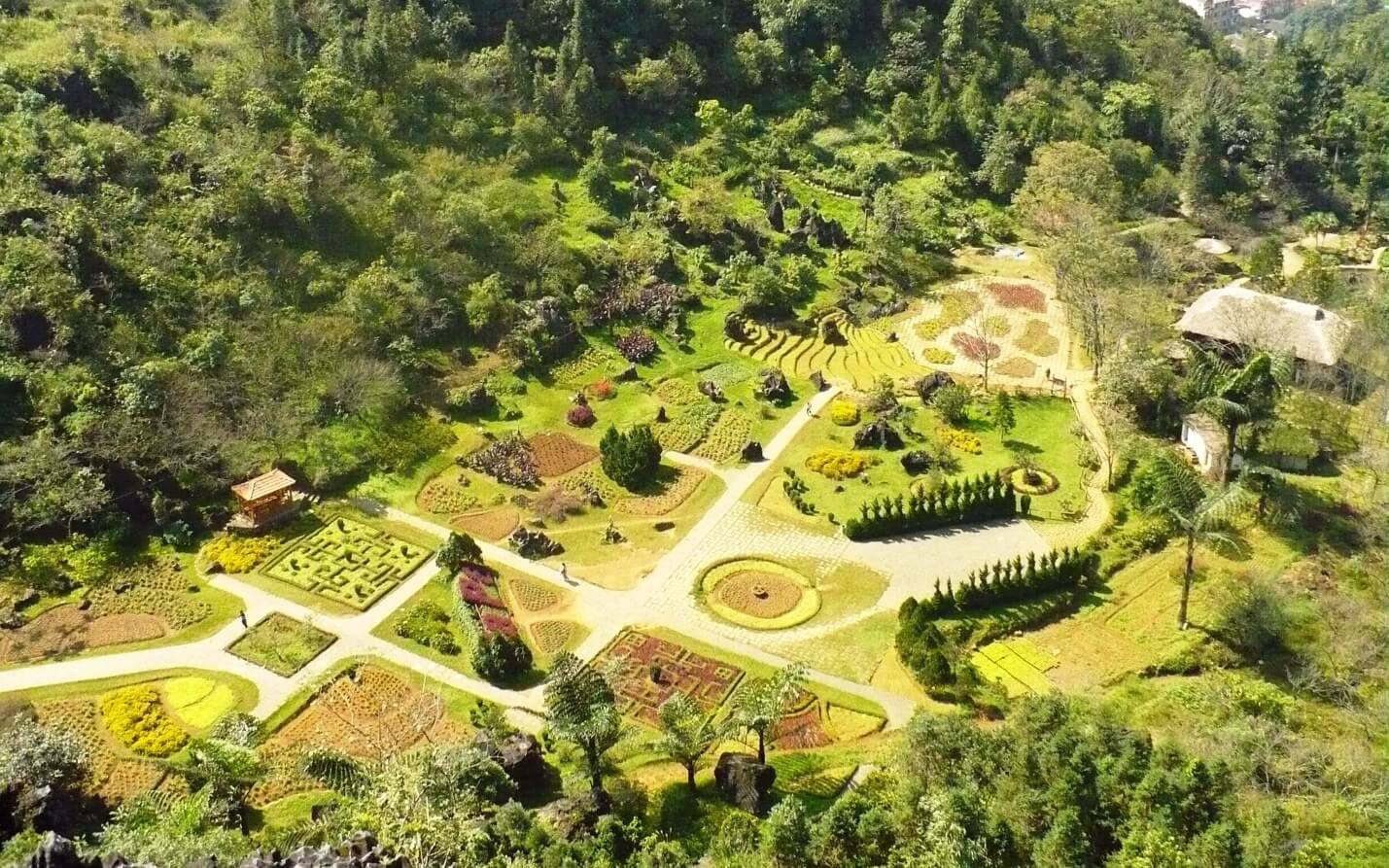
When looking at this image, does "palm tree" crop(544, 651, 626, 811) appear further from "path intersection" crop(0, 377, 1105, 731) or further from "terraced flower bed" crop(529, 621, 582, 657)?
"terraced flower bed" crop(529, 621, 582, 657)

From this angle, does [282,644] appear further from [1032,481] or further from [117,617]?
[1032,481]

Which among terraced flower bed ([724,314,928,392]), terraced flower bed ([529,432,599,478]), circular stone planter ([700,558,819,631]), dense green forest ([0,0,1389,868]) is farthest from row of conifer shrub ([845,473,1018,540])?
terraced flower bed ([529,432,599,478])

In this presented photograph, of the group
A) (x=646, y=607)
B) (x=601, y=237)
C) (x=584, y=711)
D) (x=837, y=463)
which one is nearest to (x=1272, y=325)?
(x=837, y=463)

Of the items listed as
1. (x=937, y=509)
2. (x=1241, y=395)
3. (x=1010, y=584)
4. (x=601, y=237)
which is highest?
(x=1241, y=395)

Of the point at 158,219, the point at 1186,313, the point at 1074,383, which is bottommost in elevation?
the point at 1074,383

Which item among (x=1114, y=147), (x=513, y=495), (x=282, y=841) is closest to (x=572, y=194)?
(x=513, y=495)

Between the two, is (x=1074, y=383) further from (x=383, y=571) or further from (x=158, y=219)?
(x=158, y=219)
